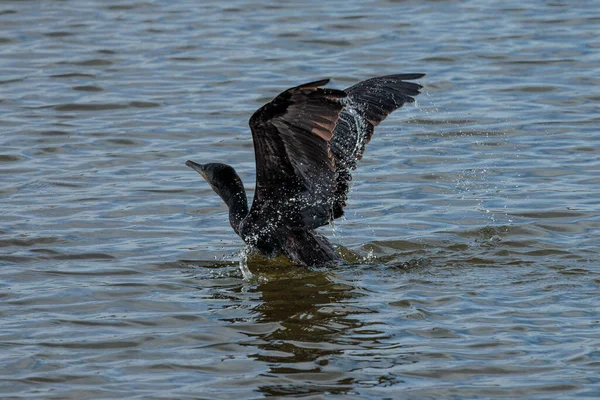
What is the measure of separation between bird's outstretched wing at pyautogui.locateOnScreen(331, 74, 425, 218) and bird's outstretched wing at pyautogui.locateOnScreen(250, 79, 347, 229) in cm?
41

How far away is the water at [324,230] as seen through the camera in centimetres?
614

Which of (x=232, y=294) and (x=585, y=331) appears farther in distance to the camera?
(x=232, y=294)

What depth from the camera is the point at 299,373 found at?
5973 mm

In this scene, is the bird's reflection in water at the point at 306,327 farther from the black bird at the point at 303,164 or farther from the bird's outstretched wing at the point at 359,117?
the bird's outstretched wing at the point at 359,117

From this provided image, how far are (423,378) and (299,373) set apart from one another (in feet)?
2.10

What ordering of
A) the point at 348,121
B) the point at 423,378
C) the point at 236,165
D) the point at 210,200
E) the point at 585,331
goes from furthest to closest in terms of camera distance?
1. the point at 236,165
2. the point at 210,200
3. the point at 348,121
4. the point at 585,331
5. the point at 423,378

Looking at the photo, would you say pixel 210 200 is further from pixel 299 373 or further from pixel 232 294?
pixel 299 373

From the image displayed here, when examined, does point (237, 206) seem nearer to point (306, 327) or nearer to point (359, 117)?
point (359, 117)

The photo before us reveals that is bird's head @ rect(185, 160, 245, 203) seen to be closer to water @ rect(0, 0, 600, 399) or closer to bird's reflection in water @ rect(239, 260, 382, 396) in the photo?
water @ rect(0, 0, 600, 399)

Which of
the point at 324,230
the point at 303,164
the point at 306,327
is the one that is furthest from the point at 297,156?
the point at 324,230

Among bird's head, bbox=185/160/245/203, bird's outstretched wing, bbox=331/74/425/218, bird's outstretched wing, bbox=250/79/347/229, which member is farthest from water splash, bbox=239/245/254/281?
bird's outstretched wing, bbox=331/74/425/218

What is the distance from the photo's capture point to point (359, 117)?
27.4ft

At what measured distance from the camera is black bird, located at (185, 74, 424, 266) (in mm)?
6680

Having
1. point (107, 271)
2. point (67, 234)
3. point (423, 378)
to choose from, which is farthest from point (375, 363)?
point (67, 234)
